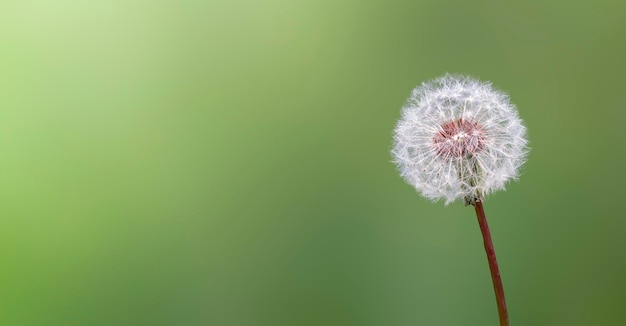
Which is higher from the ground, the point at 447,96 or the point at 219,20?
the point at 219,20

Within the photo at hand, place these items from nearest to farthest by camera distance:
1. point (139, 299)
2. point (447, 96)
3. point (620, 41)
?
point (447, 96)
point (620, 41)
point (139, 299)

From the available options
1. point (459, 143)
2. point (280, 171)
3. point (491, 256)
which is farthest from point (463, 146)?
point (280, 171)

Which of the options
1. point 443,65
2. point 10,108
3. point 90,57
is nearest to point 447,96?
point 443,65

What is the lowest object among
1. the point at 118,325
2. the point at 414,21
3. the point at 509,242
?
the point at 118,325

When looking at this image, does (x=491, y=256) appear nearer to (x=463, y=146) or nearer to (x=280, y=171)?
(x=463, y=146)

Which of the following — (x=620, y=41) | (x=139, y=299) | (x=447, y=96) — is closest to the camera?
(x=447, y=96)

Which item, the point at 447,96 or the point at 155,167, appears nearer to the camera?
the point at 447,96

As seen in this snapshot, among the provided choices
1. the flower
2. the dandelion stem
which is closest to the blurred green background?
the flower

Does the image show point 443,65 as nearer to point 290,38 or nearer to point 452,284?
point 290,38

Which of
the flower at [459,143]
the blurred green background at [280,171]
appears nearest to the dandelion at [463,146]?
the flower at [459,143]
